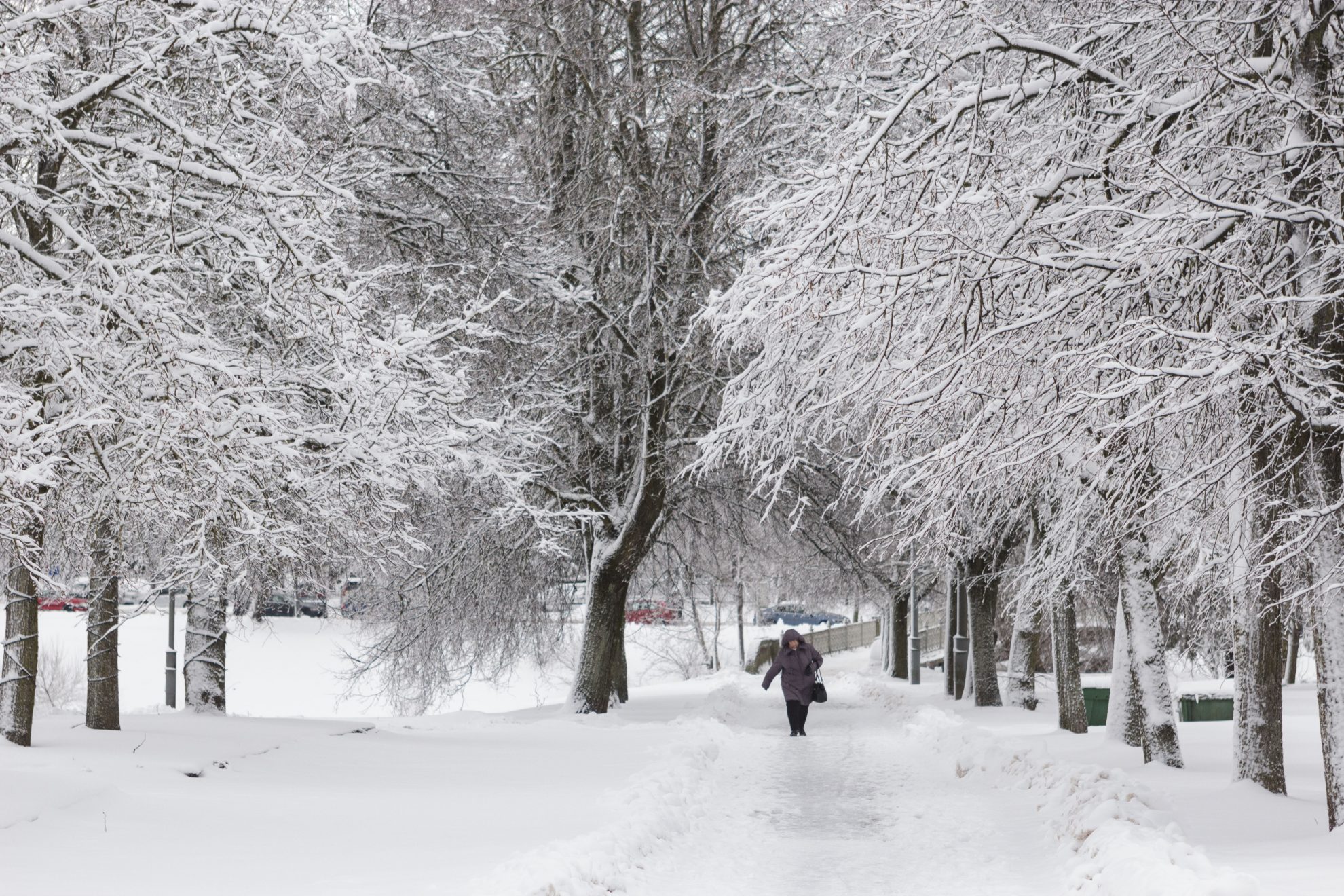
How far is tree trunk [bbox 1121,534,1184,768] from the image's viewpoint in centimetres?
1134

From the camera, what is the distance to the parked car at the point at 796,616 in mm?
71812

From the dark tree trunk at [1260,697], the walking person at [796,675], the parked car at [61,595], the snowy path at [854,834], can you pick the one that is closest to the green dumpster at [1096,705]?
the walking person at [796,675]

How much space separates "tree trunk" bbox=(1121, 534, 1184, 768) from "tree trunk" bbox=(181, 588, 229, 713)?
31.1 feet

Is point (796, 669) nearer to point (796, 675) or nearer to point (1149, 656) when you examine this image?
point (796, 675)

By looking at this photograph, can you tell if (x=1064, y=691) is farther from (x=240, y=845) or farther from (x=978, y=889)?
(x=240, y=845)

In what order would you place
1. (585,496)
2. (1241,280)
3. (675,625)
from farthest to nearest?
(675,625) < (585,496) < (1241,280)

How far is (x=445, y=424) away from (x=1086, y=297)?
21.9 feet

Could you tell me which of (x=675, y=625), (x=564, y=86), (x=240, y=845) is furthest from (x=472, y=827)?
(x=675, y=625)

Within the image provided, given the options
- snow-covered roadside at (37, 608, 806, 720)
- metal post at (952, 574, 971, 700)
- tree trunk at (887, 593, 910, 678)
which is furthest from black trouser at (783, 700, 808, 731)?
tree trunk at (887, 593, 910, 678)

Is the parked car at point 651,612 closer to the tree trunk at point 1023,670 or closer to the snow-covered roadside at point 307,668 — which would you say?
the snow-covered roadside at point 307,668

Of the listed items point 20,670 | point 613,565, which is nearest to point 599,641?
point 613,565

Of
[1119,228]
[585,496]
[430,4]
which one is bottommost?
[585,496]

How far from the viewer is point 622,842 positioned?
754 centimetres

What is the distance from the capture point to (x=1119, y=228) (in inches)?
302
